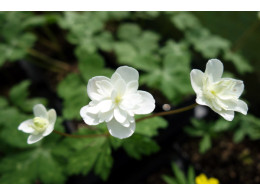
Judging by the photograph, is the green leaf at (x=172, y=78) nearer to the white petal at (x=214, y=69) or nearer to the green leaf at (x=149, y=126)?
the green leaf at (x=149, y=126)

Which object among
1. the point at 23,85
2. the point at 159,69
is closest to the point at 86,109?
the point at 159,69

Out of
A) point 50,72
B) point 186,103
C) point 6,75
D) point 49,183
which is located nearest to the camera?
point 49,183

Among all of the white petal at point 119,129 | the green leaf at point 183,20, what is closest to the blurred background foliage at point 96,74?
the green leaf at point 183,20

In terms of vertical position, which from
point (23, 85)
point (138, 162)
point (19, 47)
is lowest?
point (138, 162)

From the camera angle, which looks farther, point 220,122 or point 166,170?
point 166,170

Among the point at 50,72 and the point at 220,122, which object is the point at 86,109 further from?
the point at 50,72

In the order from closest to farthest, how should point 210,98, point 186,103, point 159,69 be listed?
point 210,98
point 159,69
point 186,103
